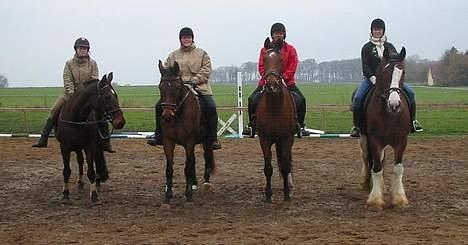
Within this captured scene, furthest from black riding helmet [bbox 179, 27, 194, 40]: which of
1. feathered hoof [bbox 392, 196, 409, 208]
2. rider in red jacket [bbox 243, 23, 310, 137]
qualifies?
feathered hoof [bbox 392, 196, 409, 208]

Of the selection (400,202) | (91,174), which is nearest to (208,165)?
(91,174)

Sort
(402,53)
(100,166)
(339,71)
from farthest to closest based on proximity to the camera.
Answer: (339,71)
(100,166)
(402,53)

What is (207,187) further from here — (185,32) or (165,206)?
(185,32)

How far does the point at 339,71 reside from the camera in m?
67.5

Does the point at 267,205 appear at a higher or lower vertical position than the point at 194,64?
lower

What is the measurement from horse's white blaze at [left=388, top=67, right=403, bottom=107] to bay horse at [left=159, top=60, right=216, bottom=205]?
2885mm

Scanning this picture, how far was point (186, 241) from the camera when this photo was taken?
589 cm

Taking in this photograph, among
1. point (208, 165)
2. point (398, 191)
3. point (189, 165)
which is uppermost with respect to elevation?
point (189, 165)

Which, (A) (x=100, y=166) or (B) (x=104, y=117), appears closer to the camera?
Result: (B) (x=104, y=117)

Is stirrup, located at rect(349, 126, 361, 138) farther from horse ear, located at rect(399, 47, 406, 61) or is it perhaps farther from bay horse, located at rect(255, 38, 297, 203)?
horse ear, located at rect(399, 47, 406, 61)

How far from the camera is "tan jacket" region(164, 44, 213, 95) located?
8.72 meters

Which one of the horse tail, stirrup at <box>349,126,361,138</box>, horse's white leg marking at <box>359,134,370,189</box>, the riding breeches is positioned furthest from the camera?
the horse tail

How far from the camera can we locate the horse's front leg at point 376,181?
747 cm

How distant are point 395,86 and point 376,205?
1.67m
